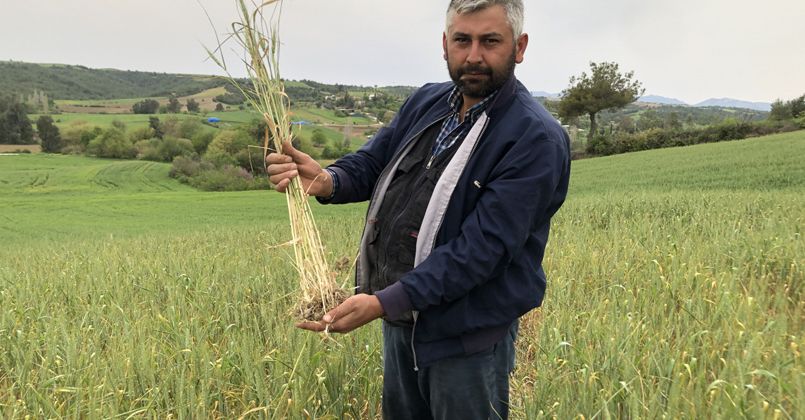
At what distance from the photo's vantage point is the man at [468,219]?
5.09 feet

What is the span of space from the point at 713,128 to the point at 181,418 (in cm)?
4196

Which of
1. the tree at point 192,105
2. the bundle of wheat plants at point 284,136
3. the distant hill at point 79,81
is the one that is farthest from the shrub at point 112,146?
the bundle of wheat plants at point 284,136

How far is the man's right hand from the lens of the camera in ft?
6.51

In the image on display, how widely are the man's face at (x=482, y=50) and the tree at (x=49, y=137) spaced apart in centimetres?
7089

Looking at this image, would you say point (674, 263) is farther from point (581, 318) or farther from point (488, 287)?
point (488, 287)

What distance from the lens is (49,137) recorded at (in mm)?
59094

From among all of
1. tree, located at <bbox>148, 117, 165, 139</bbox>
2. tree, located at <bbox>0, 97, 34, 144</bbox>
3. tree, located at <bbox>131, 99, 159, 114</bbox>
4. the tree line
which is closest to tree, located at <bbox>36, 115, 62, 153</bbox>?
tree, located at <bbox>0, 97, 34, 144</bbox>

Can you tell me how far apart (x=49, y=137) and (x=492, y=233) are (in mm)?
72627

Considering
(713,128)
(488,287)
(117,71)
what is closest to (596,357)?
(488,287)

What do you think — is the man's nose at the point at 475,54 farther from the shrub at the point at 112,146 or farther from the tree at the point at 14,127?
the tree at the point at 14,127

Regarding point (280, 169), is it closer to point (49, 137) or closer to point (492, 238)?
point (492, 238)

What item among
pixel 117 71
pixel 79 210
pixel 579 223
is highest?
pixel 117 71

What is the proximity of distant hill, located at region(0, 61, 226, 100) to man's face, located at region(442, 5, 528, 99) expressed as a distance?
98206 millimetres

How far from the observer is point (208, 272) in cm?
461
